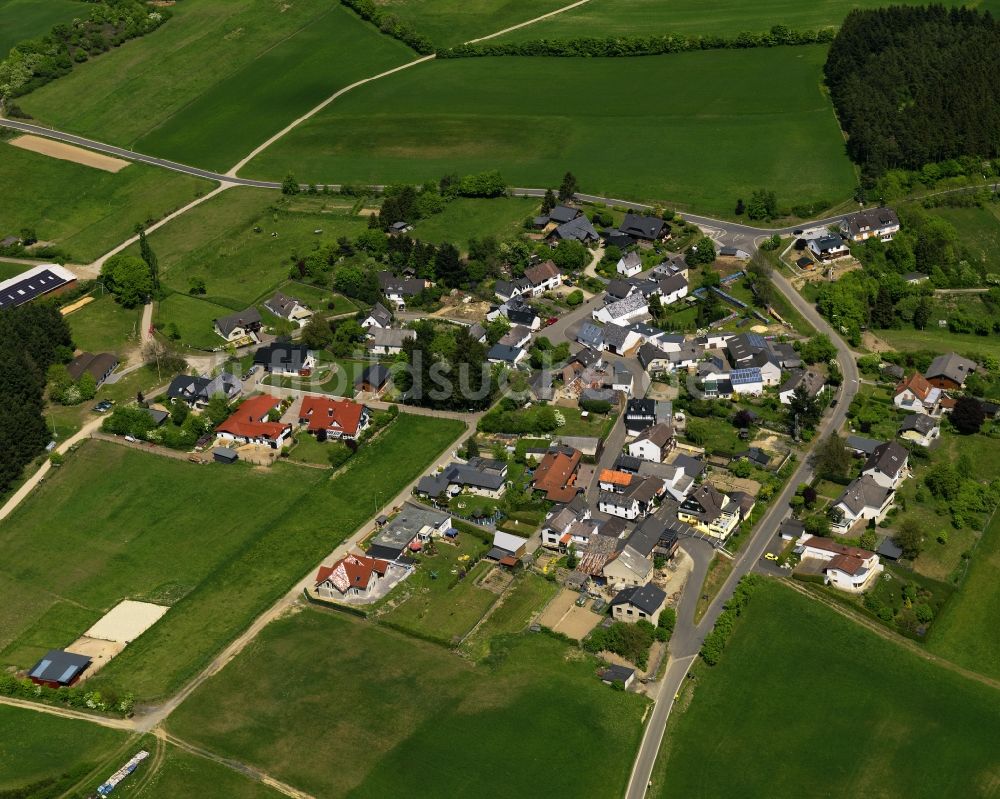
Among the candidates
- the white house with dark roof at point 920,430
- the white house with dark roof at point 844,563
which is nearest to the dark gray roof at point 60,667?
the white house with dark roof at point 844,563

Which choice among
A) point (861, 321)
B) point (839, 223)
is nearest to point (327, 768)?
point (861, 321)

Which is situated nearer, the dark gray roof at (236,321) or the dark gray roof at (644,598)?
the dark gray roof at (644,598)

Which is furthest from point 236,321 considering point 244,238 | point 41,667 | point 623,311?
point 41,667

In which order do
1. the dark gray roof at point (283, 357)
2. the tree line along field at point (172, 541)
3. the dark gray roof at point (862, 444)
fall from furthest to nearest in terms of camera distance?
1. the dark gray roof at point (283, 357)
2. the dark gray roof at point (862, 444)
3. the tree line along field at point (172, 541)

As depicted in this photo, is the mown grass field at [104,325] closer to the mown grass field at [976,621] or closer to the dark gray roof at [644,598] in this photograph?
the dark gray roof at [644,598]

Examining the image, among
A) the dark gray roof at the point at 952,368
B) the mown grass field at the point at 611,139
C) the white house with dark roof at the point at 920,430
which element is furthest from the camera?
the mown grass field at the point at 611,139

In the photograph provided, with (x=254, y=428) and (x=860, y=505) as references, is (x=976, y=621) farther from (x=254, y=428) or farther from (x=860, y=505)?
(x=254, y=428)
